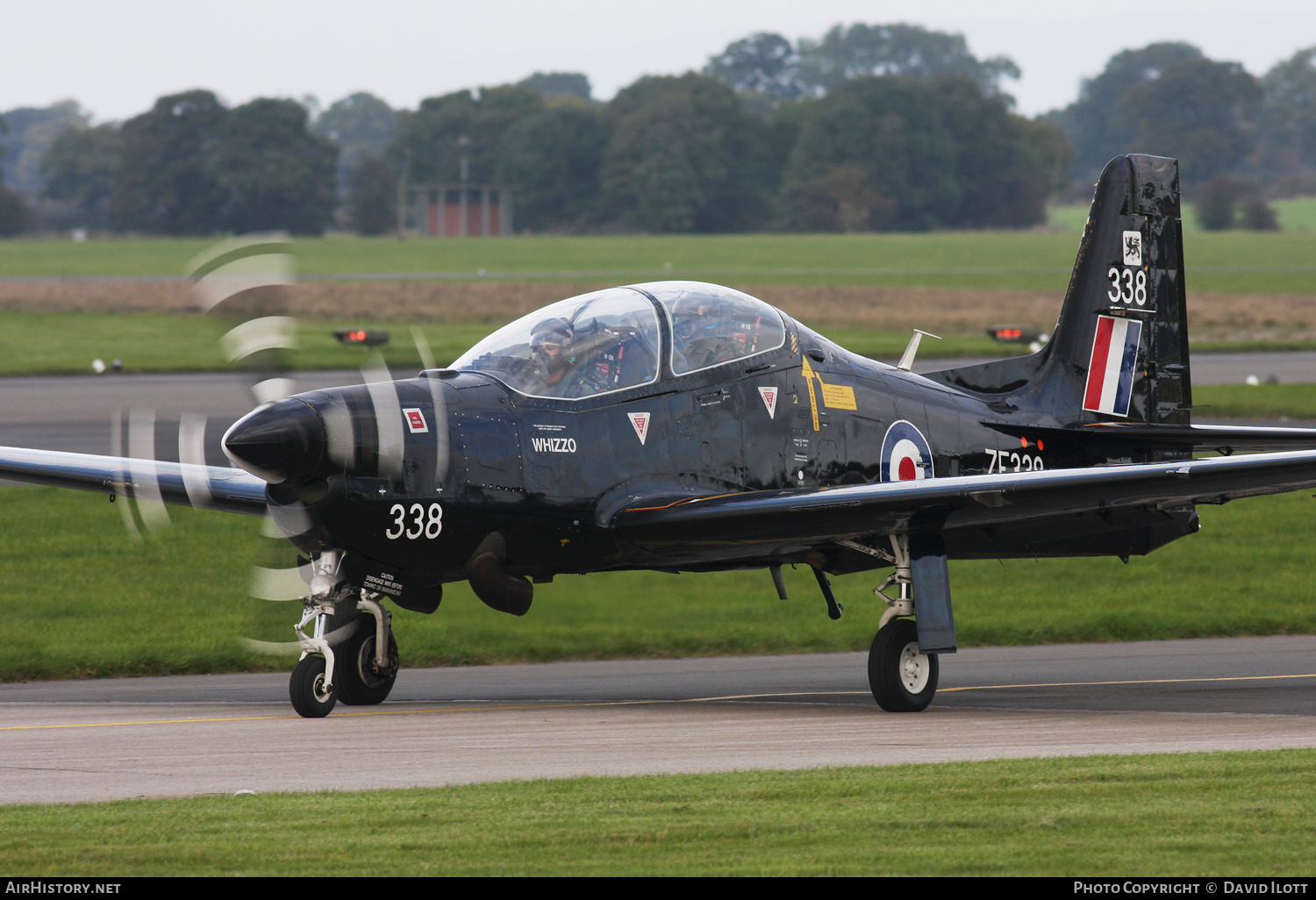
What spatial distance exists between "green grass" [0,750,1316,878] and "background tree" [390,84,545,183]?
530ft

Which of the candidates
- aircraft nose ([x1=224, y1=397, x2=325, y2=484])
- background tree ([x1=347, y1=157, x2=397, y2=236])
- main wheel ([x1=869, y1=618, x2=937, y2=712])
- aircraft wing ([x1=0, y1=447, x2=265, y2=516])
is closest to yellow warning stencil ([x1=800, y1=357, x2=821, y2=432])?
main wheel ([x1=869, y1=618, x2=937, y2=712])

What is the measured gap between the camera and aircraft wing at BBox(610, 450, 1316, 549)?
10930mm

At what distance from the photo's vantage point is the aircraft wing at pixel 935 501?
1093 cm

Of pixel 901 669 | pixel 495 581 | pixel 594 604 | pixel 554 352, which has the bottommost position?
pixel 901 669

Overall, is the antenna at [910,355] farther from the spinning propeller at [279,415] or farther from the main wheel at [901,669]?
the spinning propeller at [279,415]

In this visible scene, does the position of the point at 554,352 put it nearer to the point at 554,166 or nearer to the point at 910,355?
the point at 910,355

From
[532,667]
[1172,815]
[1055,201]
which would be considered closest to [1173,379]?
[532,667]

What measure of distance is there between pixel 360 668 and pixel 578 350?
2919 millimetres

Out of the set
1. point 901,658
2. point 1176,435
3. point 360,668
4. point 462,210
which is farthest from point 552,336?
point 462,210

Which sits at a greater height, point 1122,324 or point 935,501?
point 1122,324

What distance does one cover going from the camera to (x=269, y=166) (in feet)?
416

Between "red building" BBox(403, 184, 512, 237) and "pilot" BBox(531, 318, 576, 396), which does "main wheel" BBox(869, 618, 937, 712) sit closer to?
"pilot" BBox(531, 318, 576, 396)
